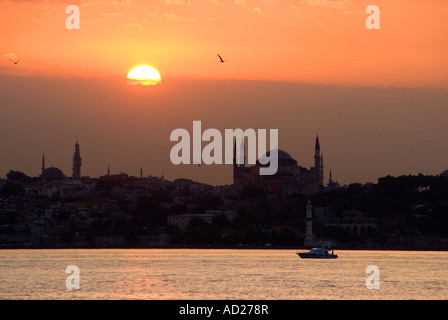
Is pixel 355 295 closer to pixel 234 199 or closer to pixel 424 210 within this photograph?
pixel 424 210

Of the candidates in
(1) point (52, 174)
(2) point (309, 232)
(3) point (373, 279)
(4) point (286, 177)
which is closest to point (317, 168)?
(4) point (286, 177)

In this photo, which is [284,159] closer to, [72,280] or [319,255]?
[319,255]

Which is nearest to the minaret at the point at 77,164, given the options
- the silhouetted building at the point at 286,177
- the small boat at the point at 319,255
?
the silhouetted building at the point at 286,177

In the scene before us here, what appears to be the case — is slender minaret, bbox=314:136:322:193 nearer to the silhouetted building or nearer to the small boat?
the silhouetted building

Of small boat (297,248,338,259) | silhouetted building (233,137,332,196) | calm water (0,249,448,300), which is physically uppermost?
silhouetted building (233,137,332,196)

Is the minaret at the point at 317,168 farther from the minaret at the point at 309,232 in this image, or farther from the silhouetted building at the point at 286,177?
the minaret at the point at 309,232

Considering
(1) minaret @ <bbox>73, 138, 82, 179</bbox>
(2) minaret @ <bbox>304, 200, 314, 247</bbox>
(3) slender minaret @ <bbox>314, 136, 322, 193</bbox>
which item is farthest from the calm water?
(1) minaret @ <bbox>73, 138, 82, 179</bbox>

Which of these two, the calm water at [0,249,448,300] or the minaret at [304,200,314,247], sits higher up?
the minaret at [304,200,314,247]
